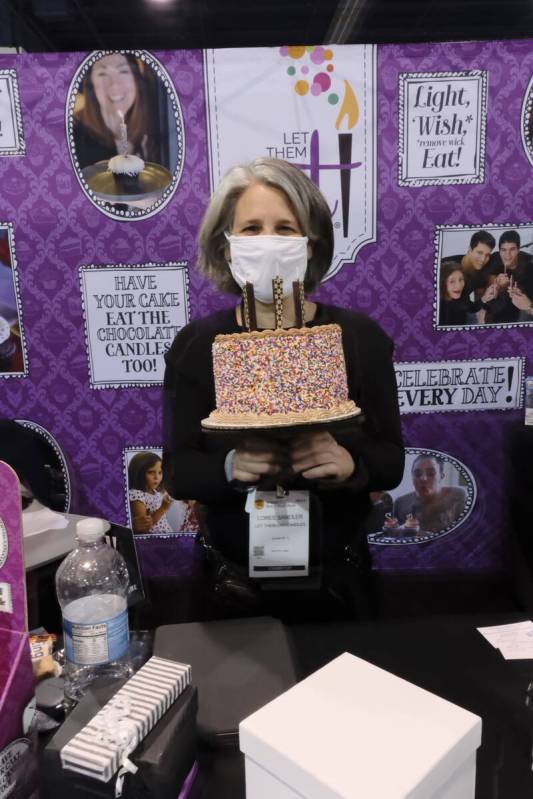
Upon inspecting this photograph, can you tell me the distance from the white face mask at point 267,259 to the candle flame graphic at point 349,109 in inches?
42.9

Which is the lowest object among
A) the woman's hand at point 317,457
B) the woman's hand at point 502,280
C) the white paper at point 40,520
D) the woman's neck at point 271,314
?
the white paper at point 40,520

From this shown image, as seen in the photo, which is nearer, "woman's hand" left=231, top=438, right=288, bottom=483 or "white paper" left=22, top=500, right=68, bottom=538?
"woman's hand" left=231, top=438, right=288, bottom=483

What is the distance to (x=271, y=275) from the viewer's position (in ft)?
5.06

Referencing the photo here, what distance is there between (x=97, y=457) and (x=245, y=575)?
131cm

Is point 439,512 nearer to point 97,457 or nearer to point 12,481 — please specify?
point 97,457

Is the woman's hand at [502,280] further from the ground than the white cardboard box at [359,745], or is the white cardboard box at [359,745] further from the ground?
the woman's hand at [502,280]

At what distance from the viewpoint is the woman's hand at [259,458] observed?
4.51 feet

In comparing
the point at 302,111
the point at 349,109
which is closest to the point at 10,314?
the point at 302,111

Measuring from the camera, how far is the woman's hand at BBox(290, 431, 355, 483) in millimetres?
1390

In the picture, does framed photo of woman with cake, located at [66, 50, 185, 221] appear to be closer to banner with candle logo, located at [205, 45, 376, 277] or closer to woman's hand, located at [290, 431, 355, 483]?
banner with candle logo, located at [205, 45, 376, 277]

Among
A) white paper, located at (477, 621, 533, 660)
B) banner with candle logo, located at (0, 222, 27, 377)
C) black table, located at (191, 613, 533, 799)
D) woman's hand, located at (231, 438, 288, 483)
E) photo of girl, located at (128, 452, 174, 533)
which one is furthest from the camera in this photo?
photo of girl, located at (128, 452, 174, 533)

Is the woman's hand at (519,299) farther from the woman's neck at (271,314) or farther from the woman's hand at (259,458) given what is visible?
the woman's hand at (259,458)

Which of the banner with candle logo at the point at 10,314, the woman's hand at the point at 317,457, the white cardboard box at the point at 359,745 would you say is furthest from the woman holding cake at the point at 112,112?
the white cardboard box at the point at 359,745

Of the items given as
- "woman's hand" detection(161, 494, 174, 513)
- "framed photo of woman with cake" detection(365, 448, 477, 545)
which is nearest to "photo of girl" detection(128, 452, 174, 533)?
"woman's hand" detection(161, 494, 174, 513)
